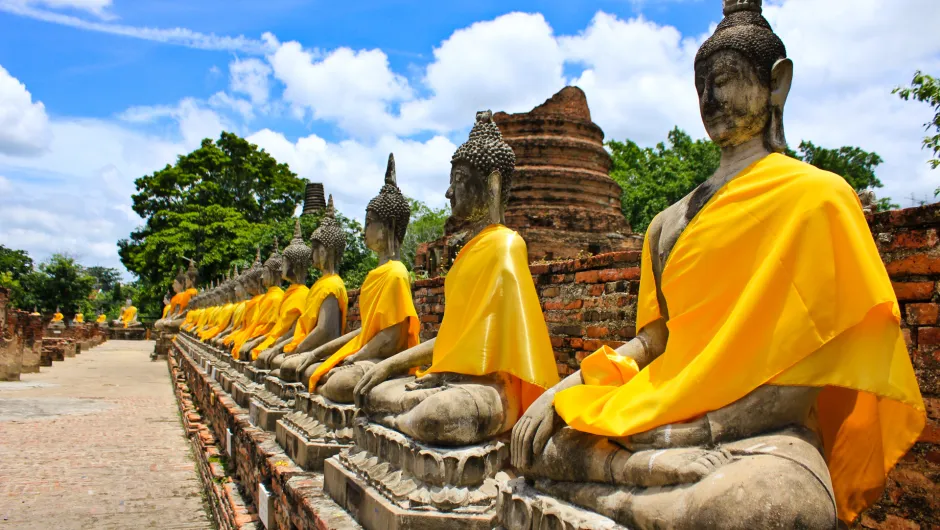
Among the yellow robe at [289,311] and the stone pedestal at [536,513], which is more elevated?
the yellow robe at [289,311]

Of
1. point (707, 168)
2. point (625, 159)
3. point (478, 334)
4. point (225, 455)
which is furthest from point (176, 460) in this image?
point (625, 159)

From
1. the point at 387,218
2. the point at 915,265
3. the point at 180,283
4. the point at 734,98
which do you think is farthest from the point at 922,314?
the point at 180,283

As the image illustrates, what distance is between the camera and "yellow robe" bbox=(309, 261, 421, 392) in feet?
16.5

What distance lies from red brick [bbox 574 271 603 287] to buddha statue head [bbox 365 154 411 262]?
132 cm

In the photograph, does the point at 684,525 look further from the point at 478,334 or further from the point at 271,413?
the point at 271,413

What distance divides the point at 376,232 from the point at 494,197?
5.58 ft

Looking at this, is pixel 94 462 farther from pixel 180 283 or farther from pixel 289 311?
pixel 180 283

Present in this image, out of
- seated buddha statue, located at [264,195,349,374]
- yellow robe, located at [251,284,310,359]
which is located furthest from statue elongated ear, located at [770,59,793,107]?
yellow robe, located at [251,284,310,359]

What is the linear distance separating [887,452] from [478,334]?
70.7 inches

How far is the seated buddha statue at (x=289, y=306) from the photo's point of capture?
24.8 feet

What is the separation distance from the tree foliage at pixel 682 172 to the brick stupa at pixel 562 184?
588cm

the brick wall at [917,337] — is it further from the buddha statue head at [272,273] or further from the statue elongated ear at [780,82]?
the buddha statue head at [272,273]

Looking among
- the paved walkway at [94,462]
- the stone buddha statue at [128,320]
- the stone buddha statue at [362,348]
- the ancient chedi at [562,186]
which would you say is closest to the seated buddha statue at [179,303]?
the paved walkway at [94,462]

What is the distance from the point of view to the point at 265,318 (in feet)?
32.4
